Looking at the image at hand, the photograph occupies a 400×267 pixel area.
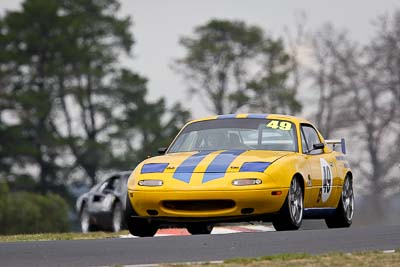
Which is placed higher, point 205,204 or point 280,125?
point 280,125

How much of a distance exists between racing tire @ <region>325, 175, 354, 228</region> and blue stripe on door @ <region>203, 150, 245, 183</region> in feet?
7.84

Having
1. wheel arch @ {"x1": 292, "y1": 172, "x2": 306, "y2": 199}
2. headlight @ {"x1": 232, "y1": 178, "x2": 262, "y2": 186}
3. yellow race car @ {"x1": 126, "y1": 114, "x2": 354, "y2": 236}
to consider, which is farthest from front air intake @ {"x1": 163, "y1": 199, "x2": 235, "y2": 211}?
wheel arch @ {"x1": 292, "y1": 172, "x2": 306, "y2": 199}

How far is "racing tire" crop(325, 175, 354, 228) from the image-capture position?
1625 centimetres

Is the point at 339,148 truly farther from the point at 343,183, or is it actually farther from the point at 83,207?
the point at 83,207

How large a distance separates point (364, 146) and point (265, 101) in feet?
35.0

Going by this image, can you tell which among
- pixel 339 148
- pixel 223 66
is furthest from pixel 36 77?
pixel 339 148

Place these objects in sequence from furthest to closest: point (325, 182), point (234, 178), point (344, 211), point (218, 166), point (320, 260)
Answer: point (344, 211) < point (325, 182) < point (218, 166) < point (234, 178) < point (320, 260)

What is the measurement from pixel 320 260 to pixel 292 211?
4.24 metres

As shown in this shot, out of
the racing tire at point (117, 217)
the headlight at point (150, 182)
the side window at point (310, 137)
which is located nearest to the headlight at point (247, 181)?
the headlight at point (150, 182)

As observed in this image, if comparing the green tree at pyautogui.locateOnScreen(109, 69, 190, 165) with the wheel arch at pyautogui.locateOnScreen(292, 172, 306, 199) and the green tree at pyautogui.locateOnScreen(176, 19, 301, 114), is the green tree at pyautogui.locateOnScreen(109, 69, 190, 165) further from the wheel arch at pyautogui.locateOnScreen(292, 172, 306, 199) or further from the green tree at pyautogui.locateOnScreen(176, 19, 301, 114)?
the wheel arch at pyautogui.locateOnScreen(292, 172, 306, 199)

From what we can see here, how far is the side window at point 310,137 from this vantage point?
51.3 ft

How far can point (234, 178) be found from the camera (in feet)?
45.5

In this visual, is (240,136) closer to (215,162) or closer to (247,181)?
(215,162)

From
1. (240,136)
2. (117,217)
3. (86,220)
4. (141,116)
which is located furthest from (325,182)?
(141,116)
